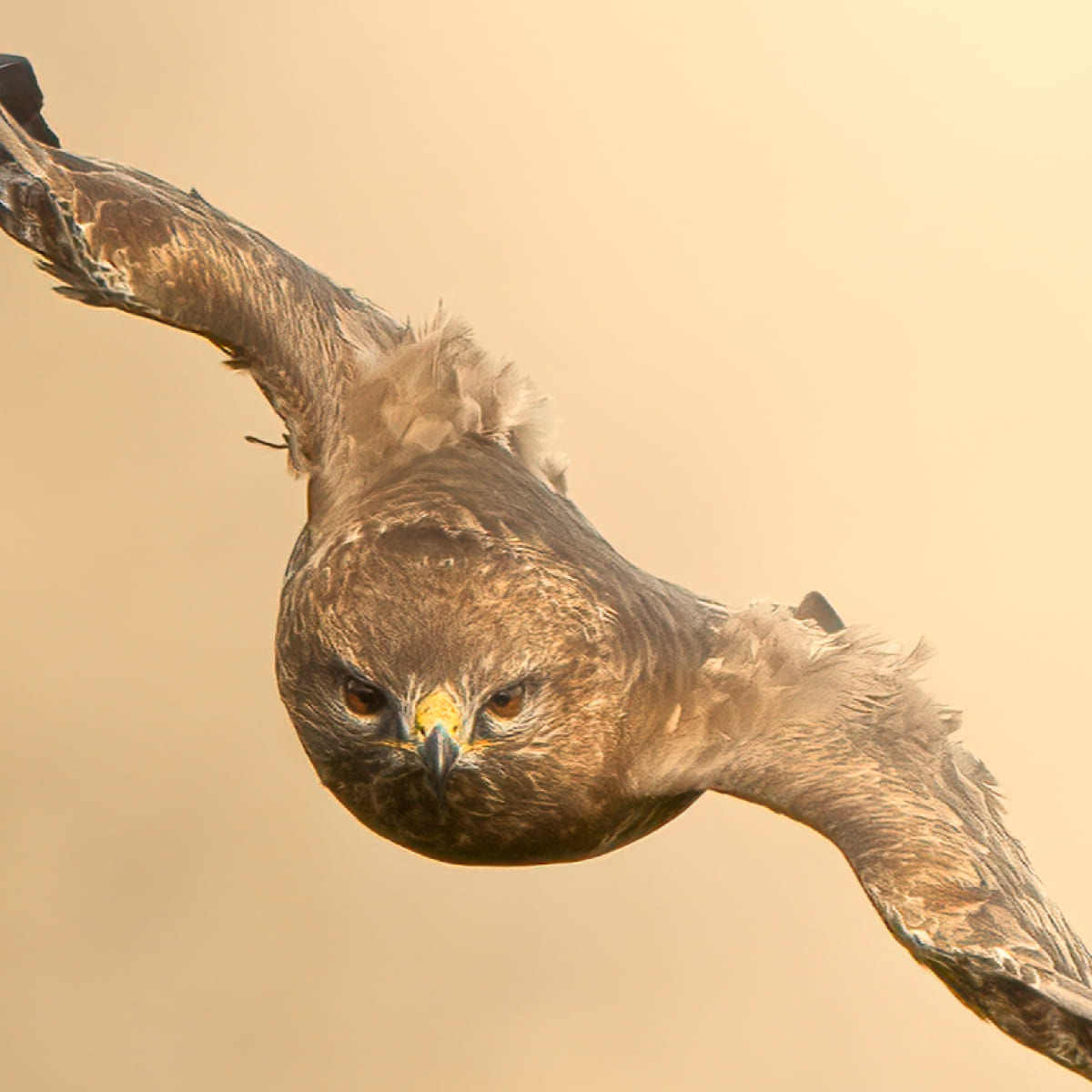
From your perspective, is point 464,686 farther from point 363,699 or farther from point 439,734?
point 363,699

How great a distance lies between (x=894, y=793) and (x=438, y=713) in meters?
0.88

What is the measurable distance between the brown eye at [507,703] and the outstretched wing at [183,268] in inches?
28.0

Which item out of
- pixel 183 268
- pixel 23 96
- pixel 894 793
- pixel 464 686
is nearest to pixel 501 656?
pixel 464 686

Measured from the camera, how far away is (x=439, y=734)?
2.91 meters

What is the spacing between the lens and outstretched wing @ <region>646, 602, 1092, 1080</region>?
113 inches

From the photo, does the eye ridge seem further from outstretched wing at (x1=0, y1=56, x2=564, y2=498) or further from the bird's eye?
outstretched wing at (x1=0, y1=56, x2=564, y2=498)

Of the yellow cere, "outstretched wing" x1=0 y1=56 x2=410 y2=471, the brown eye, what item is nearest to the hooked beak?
the yellow cere

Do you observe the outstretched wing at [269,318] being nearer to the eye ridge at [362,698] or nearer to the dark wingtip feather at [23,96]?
the dark wingtip feather at [23,96]

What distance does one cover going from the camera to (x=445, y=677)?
117 inches

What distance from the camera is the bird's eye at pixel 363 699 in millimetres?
3074

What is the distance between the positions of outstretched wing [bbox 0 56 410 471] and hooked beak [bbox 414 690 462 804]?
762 mm

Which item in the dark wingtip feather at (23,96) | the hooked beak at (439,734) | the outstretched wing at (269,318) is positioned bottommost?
the hooked beak at (439,734)

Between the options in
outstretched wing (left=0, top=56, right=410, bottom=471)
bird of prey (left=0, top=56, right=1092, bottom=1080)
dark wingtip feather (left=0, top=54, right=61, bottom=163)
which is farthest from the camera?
dark wingtip feather (left=0, top=54, right=61, bottom=163)

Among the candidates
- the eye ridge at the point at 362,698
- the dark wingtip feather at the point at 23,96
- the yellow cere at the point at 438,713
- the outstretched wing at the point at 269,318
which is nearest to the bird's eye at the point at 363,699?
the eye ridge at the point at 362,698
